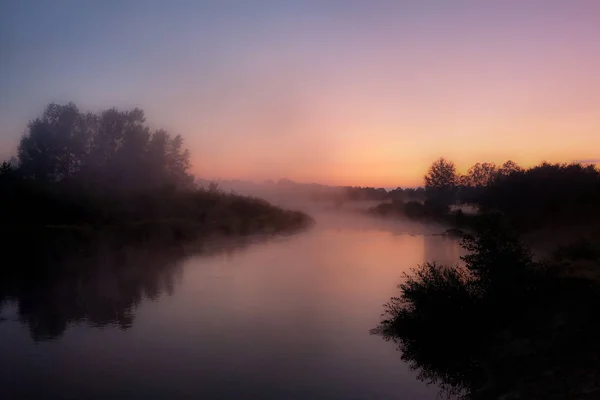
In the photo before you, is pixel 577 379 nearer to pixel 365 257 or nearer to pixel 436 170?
pixel 365 257

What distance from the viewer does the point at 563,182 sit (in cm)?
4012

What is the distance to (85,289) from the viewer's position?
20.2 m

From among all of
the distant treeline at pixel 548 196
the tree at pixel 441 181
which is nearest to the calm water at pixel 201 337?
the distant treeline at pixel 548 196

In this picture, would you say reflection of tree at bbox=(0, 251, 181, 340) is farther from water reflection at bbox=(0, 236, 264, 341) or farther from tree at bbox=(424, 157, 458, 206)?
tree at bbox=(424, 157, 458, 206)

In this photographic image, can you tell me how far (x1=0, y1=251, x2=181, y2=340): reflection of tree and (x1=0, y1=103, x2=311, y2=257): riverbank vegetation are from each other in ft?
27.6

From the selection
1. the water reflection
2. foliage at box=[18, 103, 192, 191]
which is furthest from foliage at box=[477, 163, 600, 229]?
foliage at box=[18, 103, 192, 191]

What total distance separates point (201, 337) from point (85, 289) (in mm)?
8422

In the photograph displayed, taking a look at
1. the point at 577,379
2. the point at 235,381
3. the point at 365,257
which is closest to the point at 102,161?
the point at 365,257

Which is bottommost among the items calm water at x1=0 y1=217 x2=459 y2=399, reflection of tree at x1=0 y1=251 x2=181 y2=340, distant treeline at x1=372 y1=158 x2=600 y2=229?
calm water at x1=0 y1=217 x2=459 y2=399

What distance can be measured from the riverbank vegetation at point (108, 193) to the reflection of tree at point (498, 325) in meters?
26.4

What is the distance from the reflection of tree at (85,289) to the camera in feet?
51.0

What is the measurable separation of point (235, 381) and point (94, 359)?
3.50 meters

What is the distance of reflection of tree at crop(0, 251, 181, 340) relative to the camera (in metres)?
15.5

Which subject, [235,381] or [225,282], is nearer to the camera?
[235,381]
